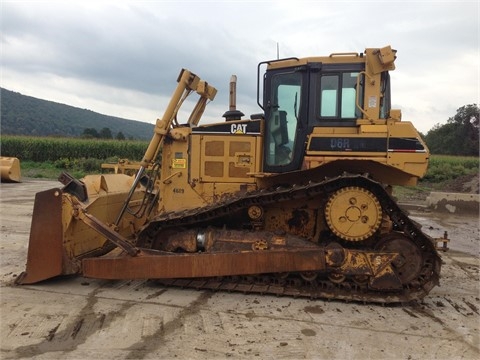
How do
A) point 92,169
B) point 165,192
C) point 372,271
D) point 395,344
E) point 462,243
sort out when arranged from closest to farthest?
point 395,344
point 372,271
point 165,192
point 462,243
point 92,169

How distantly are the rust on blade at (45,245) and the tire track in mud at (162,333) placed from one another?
1960 mm

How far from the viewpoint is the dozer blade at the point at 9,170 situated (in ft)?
66.6

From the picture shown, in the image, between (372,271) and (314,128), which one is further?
(314,128)

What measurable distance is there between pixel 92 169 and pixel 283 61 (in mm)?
→ 24790

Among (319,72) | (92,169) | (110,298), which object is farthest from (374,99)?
(92,169)

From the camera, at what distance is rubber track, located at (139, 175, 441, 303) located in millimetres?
5164

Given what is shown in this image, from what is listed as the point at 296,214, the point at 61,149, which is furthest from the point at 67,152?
the point at 296,214

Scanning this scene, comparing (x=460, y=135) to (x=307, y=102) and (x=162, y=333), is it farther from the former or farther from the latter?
(x=162, y=333)

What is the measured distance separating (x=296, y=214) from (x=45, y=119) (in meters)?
97.3

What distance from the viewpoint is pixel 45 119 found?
299 feet

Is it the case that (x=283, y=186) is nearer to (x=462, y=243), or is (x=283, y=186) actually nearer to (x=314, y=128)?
(x=314, y=128)

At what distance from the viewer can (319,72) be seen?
223 inches

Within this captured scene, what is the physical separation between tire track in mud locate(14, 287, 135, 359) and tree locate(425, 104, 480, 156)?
54189mm

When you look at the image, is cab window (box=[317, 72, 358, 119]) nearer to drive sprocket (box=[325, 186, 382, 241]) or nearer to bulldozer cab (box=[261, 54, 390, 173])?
bulldozer cab (box=[261, 54, 390, 173])
